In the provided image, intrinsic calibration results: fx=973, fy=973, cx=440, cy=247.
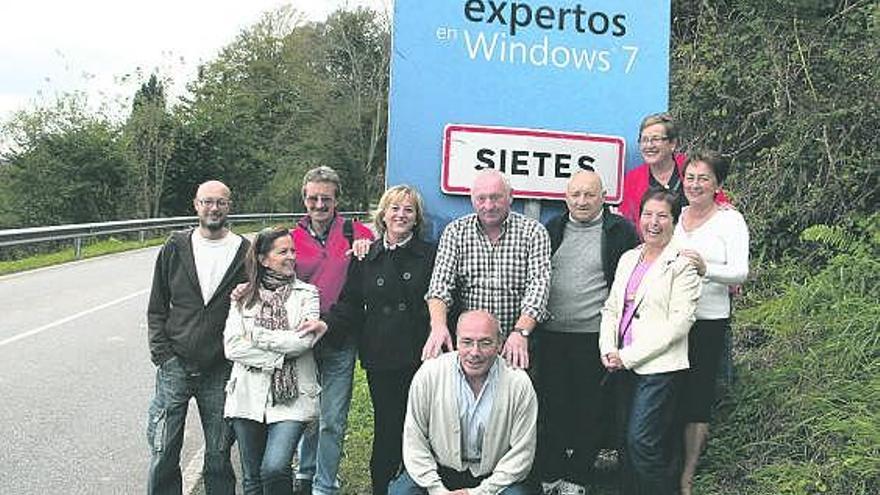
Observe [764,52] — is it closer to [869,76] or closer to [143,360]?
[869,76]

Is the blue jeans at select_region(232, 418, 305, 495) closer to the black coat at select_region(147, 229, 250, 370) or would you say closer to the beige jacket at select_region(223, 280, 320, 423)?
the beige jacket at select_region(223, 280, 320, 423)

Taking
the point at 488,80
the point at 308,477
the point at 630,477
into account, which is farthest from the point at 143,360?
the point at 630,477

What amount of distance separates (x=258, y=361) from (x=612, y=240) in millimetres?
1880

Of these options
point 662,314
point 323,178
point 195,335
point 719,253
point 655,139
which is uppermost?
point 655,139

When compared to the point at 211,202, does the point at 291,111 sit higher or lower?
higher

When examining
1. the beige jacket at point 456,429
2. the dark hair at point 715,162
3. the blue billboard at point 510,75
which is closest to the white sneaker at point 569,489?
the beige jacket at point 456,429

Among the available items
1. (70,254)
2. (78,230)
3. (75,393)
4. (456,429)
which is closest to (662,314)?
(456,429)

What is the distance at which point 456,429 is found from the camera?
177 inches

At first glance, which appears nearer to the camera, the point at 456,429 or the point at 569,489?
the point at 456,429

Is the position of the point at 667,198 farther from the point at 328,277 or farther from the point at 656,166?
the point at 328,277

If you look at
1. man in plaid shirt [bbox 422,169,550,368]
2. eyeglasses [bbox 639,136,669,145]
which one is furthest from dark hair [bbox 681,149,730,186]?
man in plaid shirt [bbox 422,169,550,368]

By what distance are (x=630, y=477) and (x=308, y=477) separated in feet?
6.12

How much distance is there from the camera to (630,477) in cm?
486

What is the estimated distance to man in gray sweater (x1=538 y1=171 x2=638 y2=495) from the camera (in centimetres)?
495
